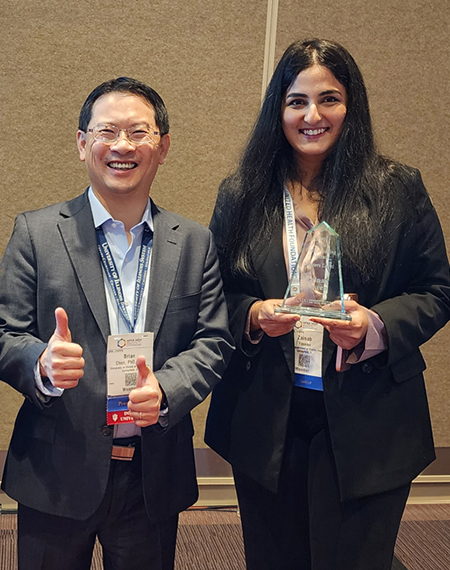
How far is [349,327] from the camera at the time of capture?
143 centimetres

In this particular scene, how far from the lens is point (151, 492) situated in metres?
1.45

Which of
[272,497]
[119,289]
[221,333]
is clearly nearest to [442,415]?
[272,497]

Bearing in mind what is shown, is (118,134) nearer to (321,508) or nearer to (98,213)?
(98,213)

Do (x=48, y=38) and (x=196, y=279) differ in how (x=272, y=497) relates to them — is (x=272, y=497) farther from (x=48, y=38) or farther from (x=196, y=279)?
(x=48, y=38)

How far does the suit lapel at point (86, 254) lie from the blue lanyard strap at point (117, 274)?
0.09ft

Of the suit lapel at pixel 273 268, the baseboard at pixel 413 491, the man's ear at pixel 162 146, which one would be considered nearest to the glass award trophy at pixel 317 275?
the suit lapel at pixel 273 268

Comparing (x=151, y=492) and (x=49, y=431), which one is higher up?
(x=49, y=431)

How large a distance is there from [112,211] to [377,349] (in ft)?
2.40

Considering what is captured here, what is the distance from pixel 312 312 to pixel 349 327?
0.30 feet

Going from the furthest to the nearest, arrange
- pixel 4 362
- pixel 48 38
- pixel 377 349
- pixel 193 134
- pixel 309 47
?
pixel 193 134 → pixel 48 38 → pixel 309 47 → pixel 377 349 → pixel 4 362

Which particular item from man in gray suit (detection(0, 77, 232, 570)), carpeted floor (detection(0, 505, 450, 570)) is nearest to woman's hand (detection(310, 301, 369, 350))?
man in gray suit (detection(0, 77, 232, 570))

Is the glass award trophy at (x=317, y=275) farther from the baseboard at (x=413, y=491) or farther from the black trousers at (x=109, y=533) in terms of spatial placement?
the baseboard at (x=413, y=491)

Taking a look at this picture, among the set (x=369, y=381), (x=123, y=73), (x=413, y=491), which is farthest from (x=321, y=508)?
(x=123, y=73)

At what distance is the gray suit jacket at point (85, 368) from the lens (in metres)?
1.40
